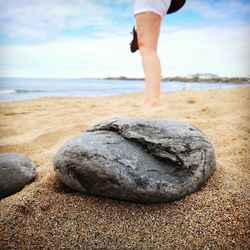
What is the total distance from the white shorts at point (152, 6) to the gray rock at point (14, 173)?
1722 mm

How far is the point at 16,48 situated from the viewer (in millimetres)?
2154

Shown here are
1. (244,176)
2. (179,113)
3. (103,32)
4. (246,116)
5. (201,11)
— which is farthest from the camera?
(179,113)

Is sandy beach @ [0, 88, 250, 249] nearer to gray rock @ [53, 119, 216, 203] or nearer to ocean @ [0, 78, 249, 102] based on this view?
gray rock @ [53, 119, 216, 203]

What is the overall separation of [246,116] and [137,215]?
2.05 meters

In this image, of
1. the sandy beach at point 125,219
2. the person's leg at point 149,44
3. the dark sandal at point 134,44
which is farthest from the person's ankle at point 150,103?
the sandy beach at point 125,219

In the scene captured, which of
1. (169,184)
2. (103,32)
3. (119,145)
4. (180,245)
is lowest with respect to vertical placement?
(180,245)

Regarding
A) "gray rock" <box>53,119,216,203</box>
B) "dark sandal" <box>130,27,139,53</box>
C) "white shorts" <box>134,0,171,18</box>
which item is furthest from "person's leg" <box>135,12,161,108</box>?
"gray rock" <box>53,119,216,203</box>

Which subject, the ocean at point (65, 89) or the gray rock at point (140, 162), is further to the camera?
the ocean at point (65, 89)

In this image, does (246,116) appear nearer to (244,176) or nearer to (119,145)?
(244,176)

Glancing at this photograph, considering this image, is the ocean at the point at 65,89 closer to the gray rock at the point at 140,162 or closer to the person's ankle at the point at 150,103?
the person's ankle at the point at 150,103

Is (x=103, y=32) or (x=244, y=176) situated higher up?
(x=103, y=32)

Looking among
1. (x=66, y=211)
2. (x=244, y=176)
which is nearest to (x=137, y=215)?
(x=66, y=211)

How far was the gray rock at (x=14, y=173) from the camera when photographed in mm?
1516

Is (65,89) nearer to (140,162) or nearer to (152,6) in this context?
(152,6)
